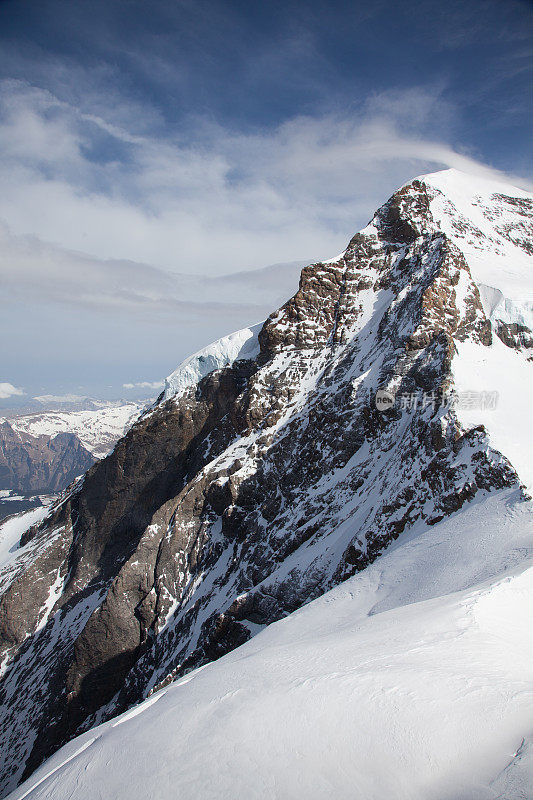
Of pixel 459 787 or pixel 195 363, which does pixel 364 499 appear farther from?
pixel 195 363

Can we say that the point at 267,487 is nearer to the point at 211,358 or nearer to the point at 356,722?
the point at 356,722

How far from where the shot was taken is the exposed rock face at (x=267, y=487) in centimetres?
3538

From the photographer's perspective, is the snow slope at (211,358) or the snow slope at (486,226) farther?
the snow slope at (211,358)

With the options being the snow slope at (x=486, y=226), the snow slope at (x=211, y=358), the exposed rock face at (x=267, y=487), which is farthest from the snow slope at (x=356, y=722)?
the snow slope at (x=211, y=358)

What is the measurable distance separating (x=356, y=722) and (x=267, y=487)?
40.9m

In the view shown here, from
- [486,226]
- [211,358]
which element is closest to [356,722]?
[486,226]

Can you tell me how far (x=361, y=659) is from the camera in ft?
40.9

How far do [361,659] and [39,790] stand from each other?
9.77 metres

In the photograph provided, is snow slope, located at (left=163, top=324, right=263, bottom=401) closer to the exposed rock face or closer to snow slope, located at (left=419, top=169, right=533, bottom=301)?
the exposed rock face

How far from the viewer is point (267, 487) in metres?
50.2

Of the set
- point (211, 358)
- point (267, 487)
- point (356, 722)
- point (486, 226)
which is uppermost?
point (486, 226)

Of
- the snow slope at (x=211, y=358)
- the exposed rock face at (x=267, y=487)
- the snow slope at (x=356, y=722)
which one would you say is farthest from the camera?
the snow slope at (x=211, y=358)

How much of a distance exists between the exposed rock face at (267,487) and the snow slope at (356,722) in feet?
54.5

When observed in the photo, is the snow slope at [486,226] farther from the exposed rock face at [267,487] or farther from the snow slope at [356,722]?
the snow slope at [356,722]
